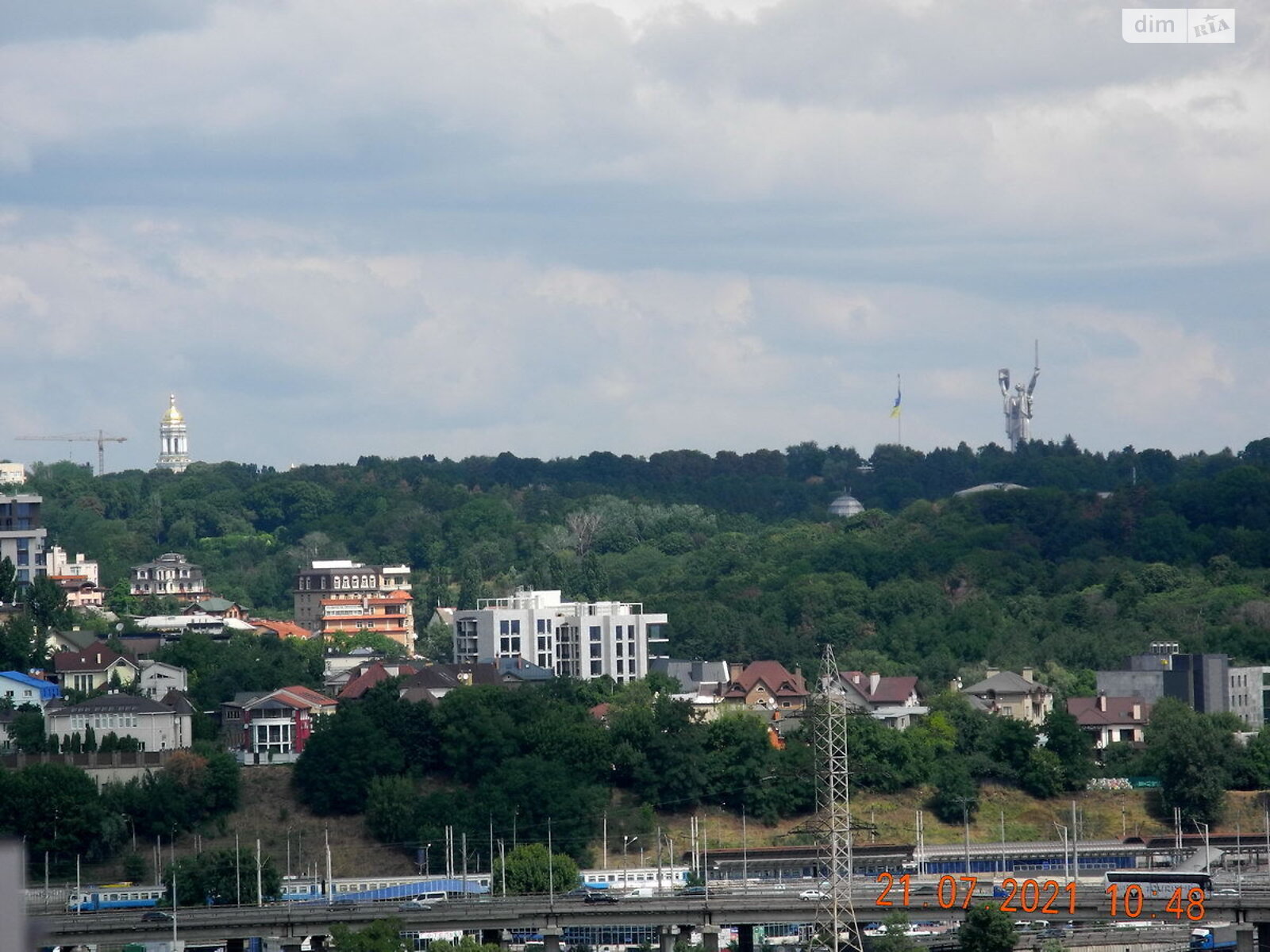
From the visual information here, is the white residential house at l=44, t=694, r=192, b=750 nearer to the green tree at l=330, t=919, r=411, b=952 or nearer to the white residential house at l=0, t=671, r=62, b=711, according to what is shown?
the white residential house at l=0, t=671, r=62, b=711

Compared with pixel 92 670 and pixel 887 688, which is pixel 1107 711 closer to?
pixel 887 688

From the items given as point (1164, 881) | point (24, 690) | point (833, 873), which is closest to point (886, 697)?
point (1164, 881)

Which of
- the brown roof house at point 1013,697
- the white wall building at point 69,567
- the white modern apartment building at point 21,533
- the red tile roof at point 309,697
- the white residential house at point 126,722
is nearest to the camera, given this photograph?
the white residential house at point 126,722

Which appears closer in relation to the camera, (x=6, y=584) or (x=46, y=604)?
(x=46, y=604)

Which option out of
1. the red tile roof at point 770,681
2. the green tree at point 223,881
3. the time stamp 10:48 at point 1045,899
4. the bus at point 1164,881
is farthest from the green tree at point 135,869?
the red tile roof at point 770,681

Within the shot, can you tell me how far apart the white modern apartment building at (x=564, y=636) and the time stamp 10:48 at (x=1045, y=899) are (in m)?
47.1

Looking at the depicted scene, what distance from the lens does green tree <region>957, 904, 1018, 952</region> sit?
2009 inches

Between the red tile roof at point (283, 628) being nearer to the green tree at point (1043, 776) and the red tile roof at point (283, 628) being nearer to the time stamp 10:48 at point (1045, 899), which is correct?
the green tree at point (1043, 776)

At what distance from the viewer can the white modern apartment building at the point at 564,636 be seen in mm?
105062

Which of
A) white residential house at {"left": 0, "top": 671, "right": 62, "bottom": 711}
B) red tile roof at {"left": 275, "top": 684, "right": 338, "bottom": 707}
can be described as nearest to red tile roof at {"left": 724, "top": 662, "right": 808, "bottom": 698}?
red tile roof at {"left": 275, "top": 684, "right": 338, "bottom": 707}

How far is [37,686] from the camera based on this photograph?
88438mm

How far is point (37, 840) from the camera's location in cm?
6919

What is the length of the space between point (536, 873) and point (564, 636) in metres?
41.0

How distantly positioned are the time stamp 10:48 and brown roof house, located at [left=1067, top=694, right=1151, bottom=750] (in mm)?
32512
